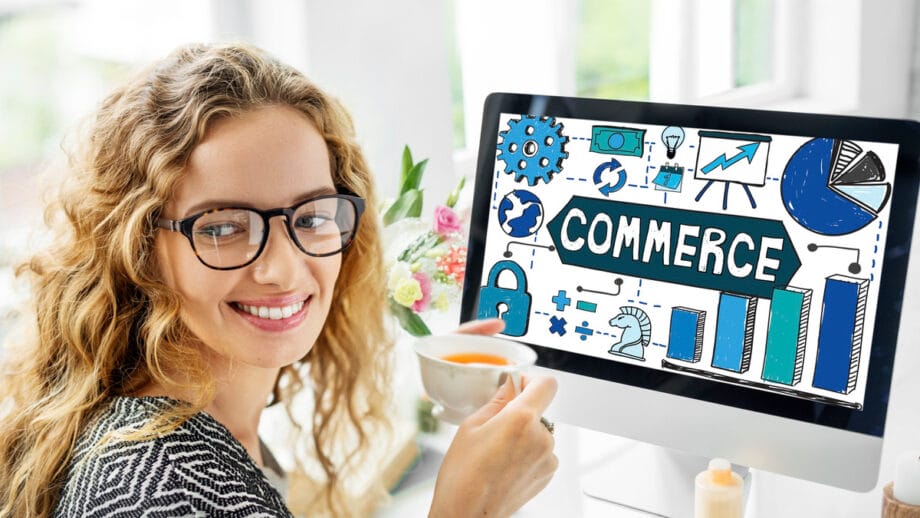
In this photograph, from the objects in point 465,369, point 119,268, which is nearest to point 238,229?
point 119,268

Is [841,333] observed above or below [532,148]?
below

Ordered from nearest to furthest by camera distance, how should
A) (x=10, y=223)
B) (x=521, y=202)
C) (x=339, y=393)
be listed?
(x=521, y=202) < (x=339, y=393) < (x=10, y=223)

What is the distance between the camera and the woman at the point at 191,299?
2.57 feet

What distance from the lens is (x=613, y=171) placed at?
0.95m

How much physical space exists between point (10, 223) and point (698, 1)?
198 centimetres

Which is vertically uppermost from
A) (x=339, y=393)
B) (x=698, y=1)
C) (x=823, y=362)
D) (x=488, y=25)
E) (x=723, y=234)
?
(x=698, y=1)

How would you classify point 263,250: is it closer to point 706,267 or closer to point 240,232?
point 240,232

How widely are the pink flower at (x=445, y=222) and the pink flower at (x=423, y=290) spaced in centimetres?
7

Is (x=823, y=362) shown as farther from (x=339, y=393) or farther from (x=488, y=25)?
(x=488, y=25)

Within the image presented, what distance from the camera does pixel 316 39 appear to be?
1417 mm

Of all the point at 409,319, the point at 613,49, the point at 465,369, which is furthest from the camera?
the point at 613,49

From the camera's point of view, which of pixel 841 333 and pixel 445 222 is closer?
pixel 841 333

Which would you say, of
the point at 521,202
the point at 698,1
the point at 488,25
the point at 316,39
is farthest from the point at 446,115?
the point at 698,1

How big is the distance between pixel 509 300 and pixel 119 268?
1.33ft
